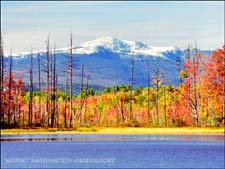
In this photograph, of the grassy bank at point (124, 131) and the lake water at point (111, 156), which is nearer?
the lake water at point (111, 156)

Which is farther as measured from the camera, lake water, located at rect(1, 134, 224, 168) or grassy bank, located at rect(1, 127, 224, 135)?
grassy bank, located at rect(1, 127, 224, 135)

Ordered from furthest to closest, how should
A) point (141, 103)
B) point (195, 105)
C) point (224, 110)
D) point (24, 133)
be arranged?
point (141, 103) → point (195, 105) → point (224, 110) → point (24, 133)

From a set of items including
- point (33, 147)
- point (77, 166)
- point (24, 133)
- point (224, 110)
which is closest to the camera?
point (77, 166)

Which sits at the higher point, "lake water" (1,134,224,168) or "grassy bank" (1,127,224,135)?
"grassy bank" (1,127,224,135)

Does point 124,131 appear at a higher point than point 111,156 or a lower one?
higher

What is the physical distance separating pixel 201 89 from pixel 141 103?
8583cm

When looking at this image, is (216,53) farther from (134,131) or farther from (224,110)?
(134,131)

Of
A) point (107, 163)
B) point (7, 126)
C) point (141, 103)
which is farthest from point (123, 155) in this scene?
point (141, 103)

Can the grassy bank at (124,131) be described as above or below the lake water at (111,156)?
above

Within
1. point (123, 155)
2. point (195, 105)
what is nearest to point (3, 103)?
point (195, 105)

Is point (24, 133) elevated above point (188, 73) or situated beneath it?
Answer: situated beneath

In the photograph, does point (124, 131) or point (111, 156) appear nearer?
point (111, 156)

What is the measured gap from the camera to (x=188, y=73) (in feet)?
351

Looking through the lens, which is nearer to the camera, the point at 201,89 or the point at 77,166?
the point at 77,166
